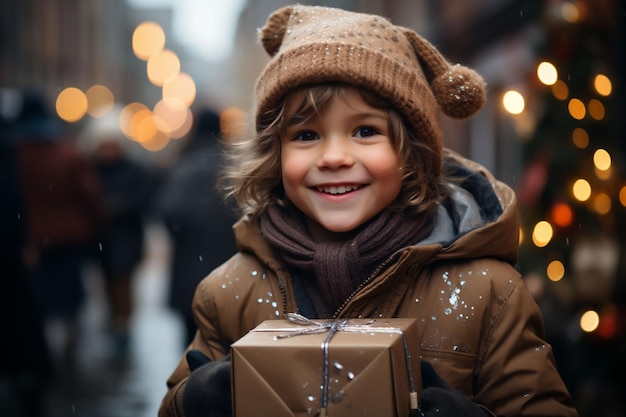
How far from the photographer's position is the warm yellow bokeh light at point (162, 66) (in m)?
40.7

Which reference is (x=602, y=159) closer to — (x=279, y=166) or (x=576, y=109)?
(x=576, y=109)

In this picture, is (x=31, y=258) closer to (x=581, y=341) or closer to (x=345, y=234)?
(x=581, y=341)

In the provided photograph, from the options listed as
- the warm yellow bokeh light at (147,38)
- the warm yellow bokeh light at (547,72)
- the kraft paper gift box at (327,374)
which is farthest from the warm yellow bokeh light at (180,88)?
the kraft paper gift box at (327,374)

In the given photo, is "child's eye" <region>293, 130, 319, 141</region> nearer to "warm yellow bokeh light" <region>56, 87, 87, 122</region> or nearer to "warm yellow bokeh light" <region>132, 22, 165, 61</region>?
"warm yellow bokeh light" <region>56, 87, 87, 122</region>

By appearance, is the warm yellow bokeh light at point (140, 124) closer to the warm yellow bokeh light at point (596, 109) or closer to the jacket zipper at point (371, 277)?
the warm yellow bokeh light at point (596, 109)

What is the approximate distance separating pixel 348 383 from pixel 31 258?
7.12 metres

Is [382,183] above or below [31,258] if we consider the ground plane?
above

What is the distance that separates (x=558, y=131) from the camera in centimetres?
588

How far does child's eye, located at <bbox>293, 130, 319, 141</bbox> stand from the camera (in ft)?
8.96

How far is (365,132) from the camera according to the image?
2707 millimetres

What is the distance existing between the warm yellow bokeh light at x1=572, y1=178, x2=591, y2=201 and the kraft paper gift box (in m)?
3.67

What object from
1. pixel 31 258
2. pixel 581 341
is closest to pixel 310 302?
pixel 581 341

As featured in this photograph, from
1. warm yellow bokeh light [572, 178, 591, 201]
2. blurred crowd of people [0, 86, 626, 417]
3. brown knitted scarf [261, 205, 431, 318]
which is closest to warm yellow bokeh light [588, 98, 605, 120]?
warm yellow bokeh light [572, 178, 591, 201]

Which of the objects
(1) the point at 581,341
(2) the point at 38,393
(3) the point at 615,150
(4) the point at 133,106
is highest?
(3) the point at 615,150
